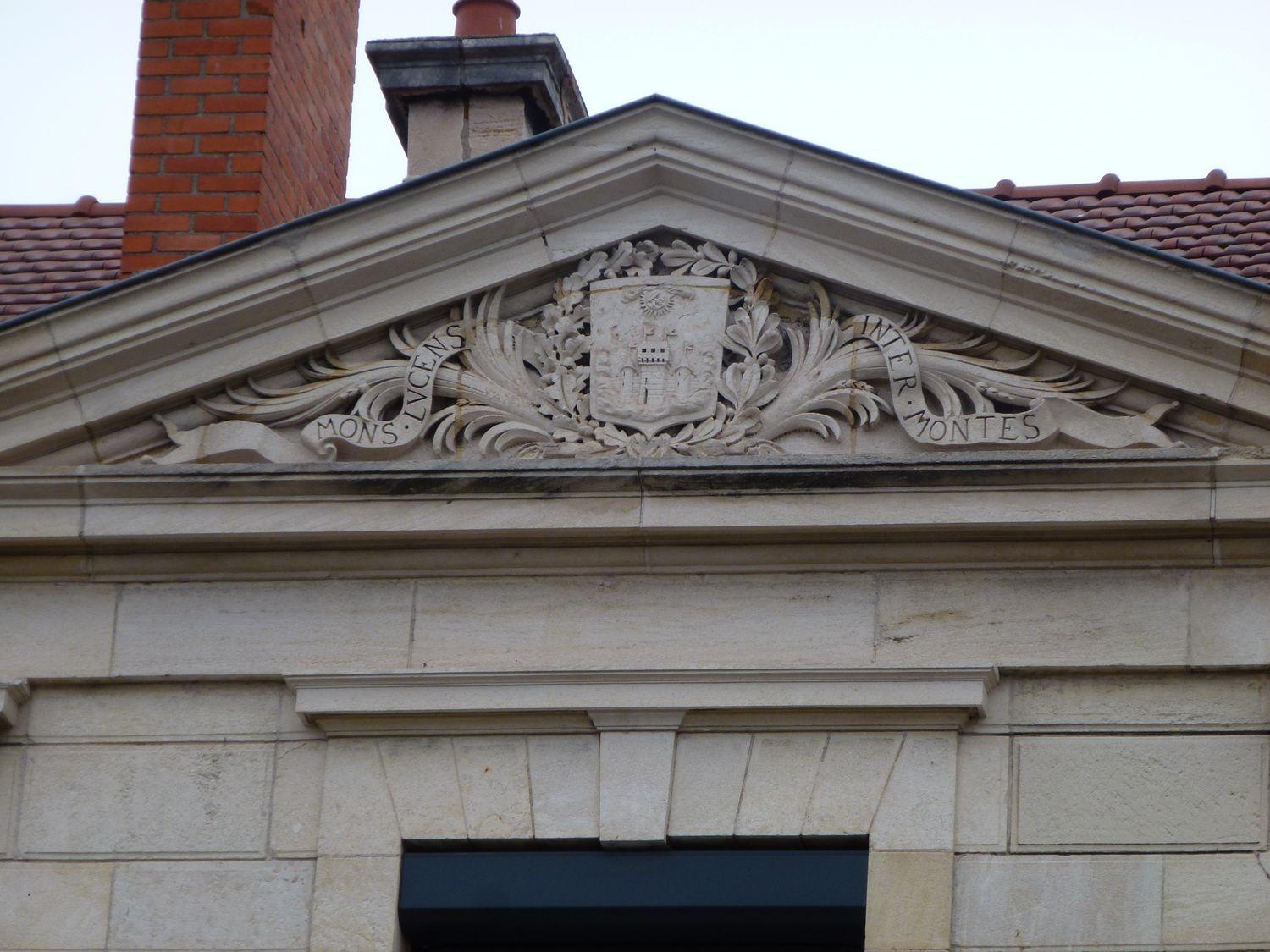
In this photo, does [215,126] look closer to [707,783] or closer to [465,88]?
[465,88]

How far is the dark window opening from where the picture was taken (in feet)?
25.8

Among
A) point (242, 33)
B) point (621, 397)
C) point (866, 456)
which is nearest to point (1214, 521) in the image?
point (866, 456)

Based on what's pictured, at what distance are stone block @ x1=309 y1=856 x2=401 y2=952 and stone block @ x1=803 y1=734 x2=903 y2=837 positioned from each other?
4.41 feet

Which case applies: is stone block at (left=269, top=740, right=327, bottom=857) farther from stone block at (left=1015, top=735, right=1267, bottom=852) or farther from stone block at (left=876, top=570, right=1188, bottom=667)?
stone block at (left=1015, top=735, right=1267, bottom=852)

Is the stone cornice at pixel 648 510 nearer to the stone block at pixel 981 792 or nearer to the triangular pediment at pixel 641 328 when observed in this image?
the triangular pediment at pixel 641 328

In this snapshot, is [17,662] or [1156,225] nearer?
[17,662]

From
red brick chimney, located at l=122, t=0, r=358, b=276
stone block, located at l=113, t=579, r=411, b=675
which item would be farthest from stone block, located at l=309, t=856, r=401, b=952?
red brick chimney, located at l=122, t=0, r=358, b=276

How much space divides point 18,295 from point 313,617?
9.28 feet

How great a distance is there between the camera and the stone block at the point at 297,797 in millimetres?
8094

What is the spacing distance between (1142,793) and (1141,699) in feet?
1.02

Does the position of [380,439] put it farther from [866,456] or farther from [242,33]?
[242,33]

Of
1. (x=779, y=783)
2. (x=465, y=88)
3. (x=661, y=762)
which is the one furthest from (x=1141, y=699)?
(x=465, y=88)

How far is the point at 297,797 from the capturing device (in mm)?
8164

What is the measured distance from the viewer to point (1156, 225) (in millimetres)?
10281
